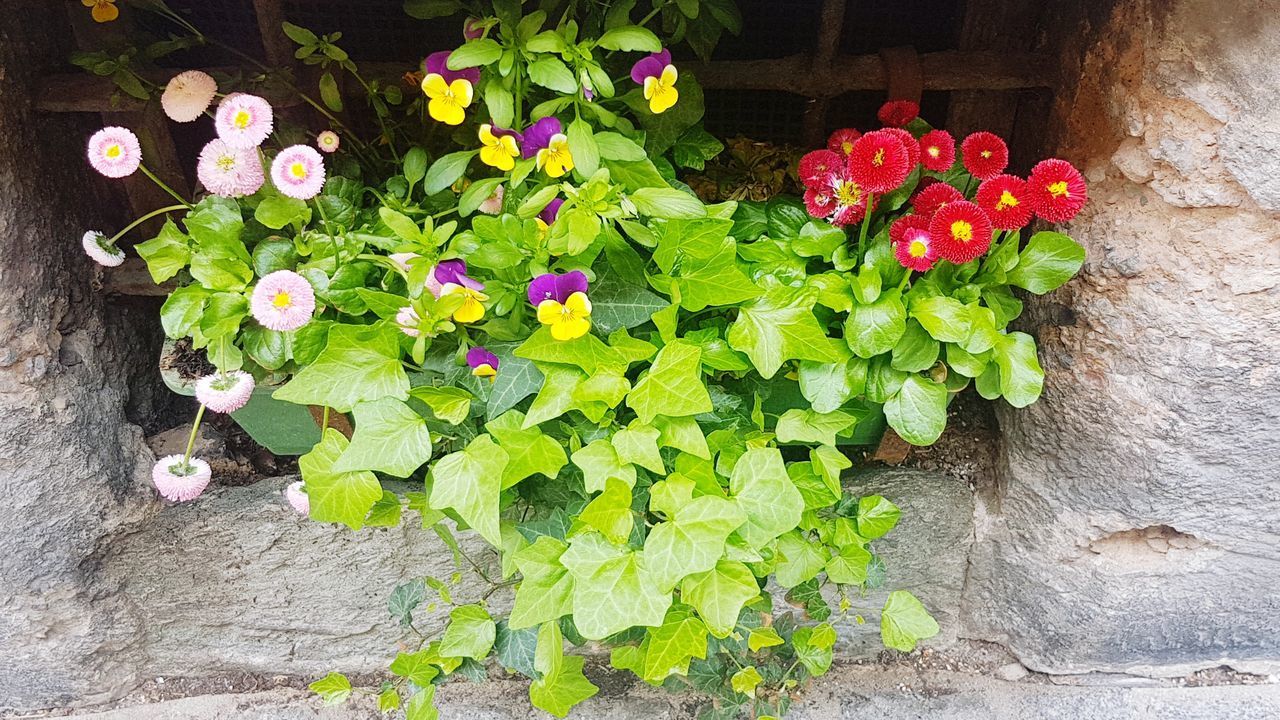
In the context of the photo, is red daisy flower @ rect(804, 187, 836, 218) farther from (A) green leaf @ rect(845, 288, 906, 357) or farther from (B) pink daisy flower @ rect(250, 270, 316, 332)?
(B) pink daisy flower @ rect(250, 270, 316, 332)

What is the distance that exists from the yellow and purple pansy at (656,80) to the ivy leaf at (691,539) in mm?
467

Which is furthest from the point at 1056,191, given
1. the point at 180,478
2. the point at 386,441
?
the point at 180,478

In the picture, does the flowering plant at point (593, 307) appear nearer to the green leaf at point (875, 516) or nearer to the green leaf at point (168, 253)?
the green leaf at point (168, 253)

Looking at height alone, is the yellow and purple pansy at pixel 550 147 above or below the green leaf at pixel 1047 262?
above

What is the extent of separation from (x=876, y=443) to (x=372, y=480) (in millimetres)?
813

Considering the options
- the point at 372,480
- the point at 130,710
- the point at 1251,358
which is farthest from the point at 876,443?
the point at 130,710

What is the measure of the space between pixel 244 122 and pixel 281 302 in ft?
0.70

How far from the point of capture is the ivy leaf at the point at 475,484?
0.93 metres

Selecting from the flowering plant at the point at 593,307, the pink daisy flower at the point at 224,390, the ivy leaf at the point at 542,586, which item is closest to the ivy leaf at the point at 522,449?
the flowering plant at the point at 593,307

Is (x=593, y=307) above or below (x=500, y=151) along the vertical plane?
below

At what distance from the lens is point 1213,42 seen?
92 centimetres

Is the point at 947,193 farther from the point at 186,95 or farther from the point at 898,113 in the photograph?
the point at 186,95

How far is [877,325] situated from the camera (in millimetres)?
1011

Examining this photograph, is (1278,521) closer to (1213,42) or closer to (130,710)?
(1213,42)
